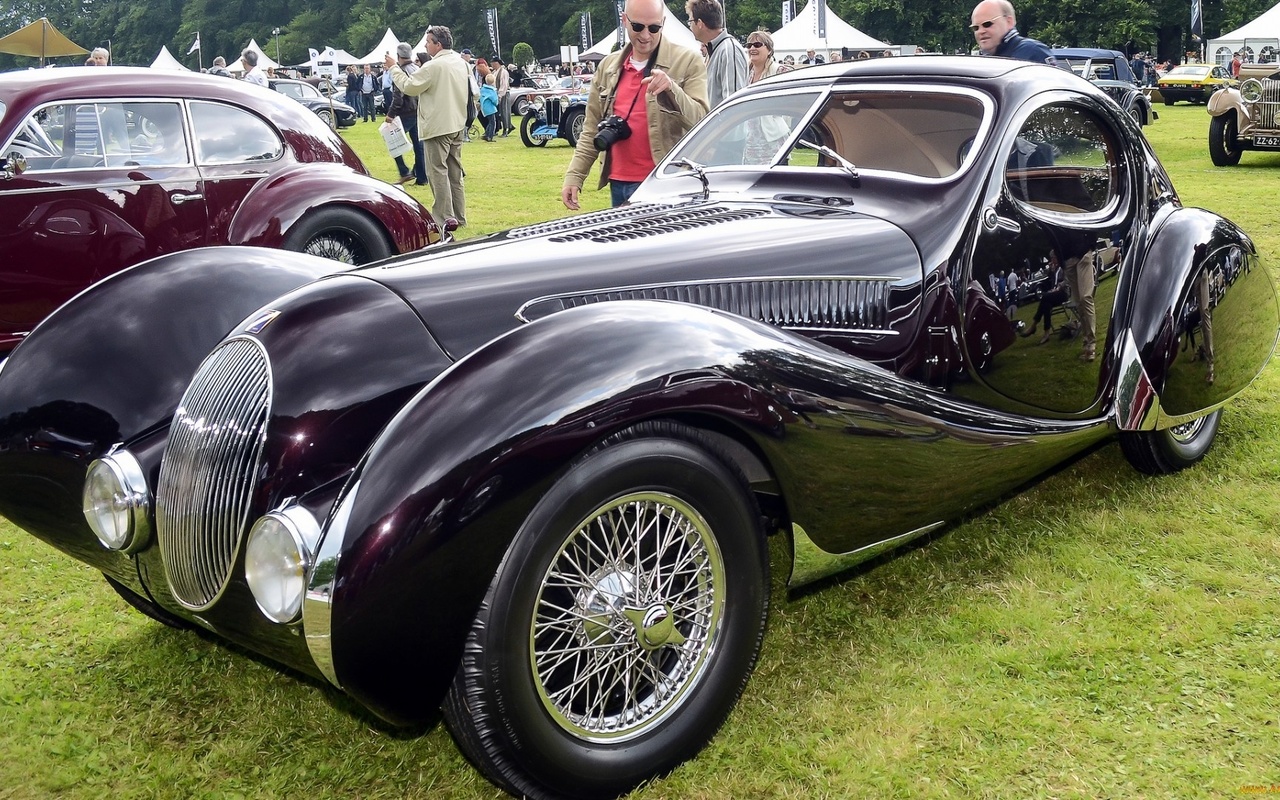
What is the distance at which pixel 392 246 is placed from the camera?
6.96 metres

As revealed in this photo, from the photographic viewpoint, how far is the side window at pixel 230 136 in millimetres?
6465

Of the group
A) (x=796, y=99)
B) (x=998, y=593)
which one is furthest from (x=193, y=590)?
(x=796, y=99)

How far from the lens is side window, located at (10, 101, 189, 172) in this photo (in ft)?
19.5

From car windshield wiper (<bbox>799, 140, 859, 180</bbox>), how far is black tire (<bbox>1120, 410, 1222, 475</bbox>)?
1.48m

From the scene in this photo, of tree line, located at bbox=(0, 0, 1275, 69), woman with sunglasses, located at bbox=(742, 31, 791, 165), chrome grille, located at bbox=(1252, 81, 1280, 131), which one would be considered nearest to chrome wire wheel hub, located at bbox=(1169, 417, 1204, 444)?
woman with sunglasses, located at bbox=(742, 31, 791, 165)

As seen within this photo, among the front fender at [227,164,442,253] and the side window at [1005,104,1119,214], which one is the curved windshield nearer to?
the side window at [1005,104,1119,214]

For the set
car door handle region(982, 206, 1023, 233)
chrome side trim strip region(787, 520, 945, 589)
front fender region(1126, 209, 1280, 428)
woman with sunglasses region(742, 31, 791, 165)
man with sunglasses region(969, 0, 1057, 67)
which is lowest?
chrome side trim strip region(787, 520, 945, 589)

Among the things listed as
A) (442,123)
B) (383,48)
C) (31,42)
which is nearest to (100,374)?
(442,123)

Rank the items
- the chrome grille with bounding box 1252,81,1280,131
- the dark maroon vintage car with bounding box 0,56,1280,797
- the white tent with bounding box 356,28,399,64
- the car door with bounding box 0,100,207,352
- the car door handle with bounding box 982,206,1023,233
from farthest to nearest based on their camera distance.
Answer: the white tent with bounding box 356,28,399,64 → the chrome grille with bounding box 1252,81,1280,131 → the car door with bounding box 0,100,207,352 → the car door handle with bounding box 982,206,1023,233 → the dark maroon vintage car with bounding box 0,56,1280,797

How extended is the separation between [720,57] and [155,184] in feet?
11.6

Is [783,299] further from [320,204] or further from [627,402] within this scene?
[320,204]

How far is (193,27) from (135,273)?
97286 mm

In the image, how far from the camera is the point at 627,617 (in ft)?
7.84

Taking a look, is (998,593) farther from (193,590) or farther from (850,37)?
(850,37)
